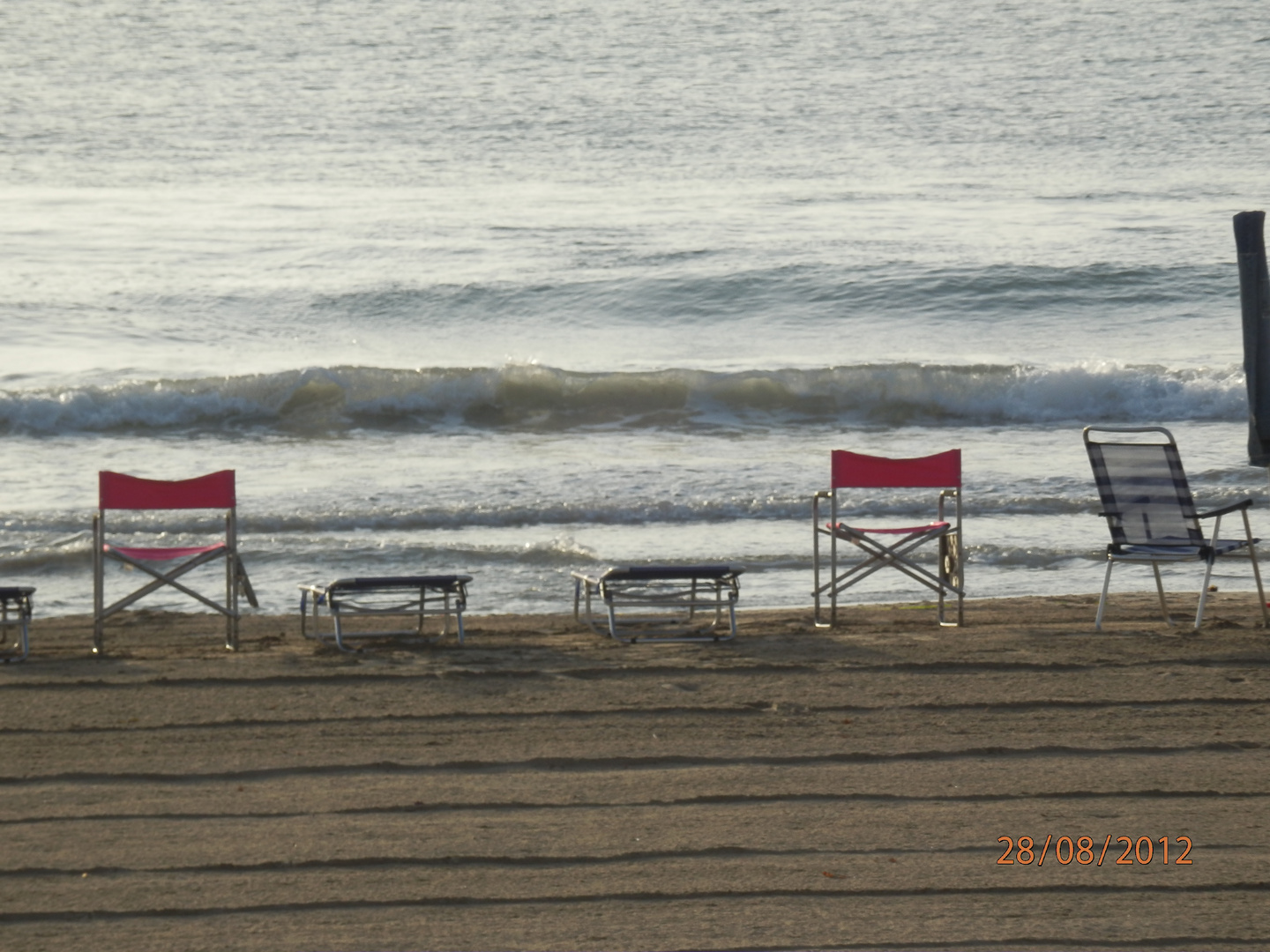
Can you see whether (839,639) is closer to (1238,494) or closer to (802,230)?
(1238,494)

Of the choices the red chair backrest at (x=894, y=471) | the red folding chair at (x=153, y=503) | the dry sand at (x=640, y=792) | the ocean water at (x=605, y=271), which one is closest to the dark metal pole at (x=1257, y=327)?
the dry sand at (x=640, y=792)

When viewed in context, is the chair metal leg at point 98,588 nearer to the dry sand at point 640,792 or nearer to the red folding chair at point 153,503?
the red folding chair at point 153,503

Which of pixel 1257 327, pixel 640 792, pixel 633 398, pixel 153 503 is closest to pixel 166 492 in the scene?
pixel 153 503

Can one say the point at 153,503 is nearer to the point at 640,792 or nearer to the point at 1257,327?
the point at 640,792

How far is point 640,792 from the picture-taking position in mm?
4066

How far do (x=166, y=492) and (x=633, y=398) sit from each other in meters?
10.3

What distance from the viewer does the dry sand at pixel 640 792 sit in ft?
10.6

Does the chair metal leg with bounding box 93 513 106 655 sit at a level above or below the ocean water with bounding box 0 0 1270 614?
below

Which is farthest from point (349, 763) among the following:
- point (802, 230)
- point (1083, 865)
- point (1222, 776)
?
point (802, 230)

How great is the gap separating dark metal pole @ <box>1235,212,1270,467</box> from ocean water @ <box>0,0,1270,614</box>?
95.3 inches

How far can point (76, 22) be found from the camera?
117 feet

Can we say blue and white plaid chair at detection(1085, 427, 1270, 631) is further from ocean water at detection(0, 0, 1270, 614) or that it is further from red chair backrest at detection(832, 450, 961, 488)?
ocean water at detection(0, 0, 1270, 614)

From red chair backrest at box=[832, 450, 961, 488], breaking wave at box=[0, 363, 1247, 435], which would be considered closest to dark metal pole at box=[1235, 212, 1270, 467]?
red chair backrest at box=[832, 450, 961, 488]

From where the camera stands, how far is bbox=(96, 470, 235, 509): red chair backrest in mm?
5895
